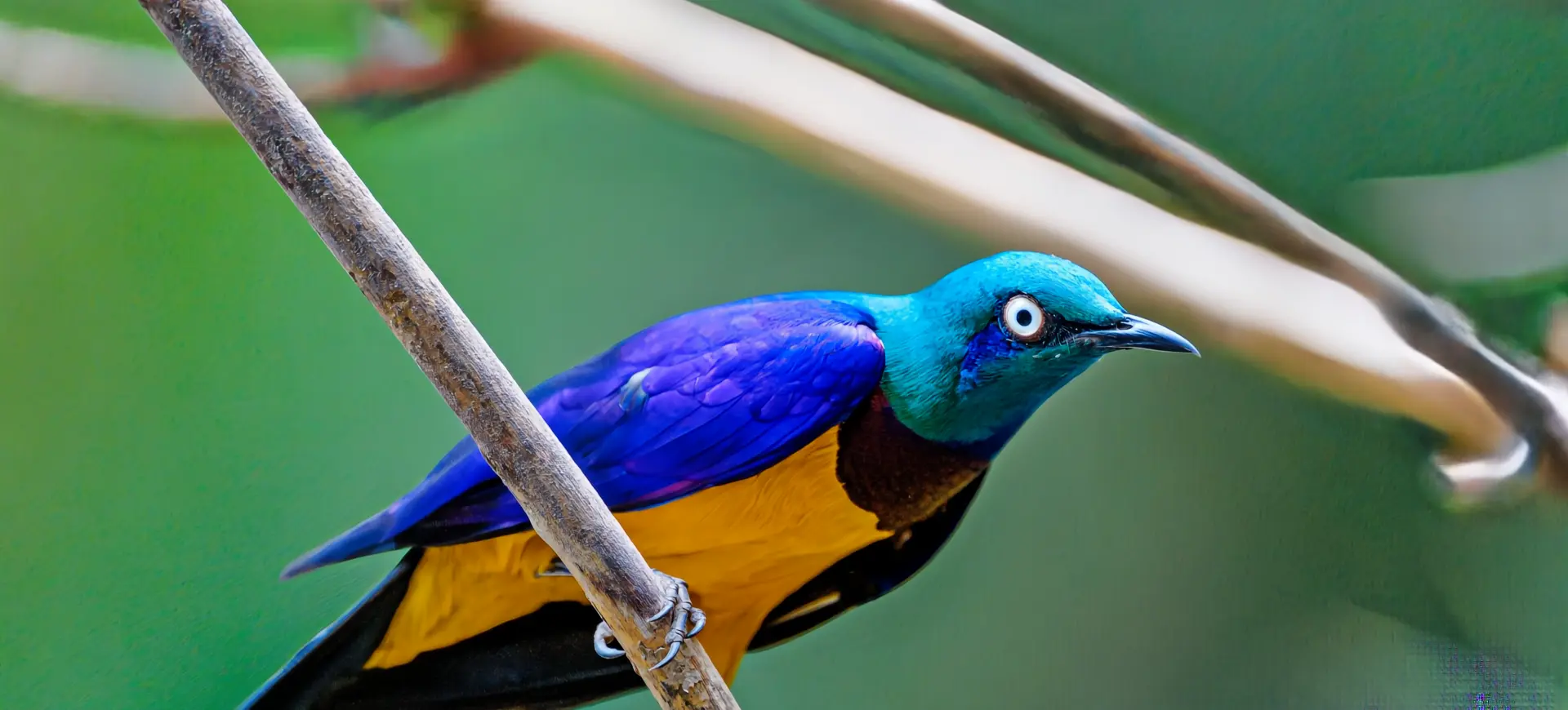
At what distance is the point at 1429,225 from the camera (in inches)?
47.1

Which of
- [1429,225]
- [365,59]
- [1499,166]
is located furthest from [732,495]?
[1499,166]

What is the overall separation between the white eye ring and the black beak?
3cm

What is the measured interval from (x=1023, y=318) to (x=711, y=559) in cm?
40

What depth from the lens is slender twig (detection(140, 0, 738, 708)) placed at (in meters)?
0.68

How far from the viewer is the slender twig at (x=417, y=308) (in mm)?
682

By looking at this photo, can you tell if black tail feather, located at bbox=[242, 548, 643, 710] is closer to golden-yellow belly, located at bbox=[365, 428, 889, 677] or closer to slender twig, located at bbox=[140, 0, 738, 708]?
golden-yellow belly, located at bbox=[365, 428, 889, 677]

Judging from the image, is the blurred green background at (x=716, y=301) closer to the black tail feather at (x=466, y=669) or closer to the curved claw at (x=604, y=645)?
the black tail feather at (x=466, y=669)

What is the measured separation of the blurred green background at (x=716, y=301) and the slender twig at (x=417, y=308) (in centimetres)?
44

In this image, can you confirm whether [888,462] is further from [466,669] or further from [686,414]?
[466,669]

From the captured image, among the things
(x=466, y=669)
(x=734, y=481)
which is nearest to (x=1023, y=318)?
(x=734, y=481)

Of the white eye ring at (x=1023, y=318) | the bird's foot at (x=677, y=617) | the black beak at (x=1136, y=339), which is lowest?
the black beak at (x=1136, y=339)

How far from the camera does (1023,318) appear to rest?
89 centimetres

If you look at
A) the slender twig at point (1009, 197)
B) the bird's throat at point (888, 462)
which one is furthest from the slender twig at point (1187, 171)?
the bird's throat at point (888, 462)

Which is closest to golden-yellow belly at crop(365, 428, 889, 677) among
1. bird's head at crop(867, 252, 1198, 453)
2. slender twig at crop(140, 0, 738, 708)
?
bird's head at crop(867, 252, 1198, 453)
